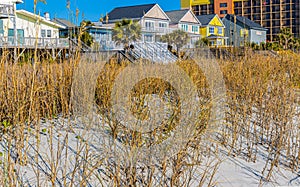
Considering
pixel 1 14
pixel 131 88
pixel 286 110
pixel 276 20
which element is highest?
pixel 276 20

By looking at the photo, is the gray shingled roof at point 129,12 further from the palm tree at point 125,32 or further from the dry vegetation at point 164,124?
the dry vegetation at point 164,124

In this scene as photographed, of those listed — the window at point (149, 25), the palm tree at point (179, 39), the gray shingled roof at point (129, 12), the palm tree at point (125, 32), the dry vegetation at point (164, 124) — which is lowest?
the dry vegetation at point (164, 124)

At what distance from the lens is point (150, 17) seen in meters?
30.0

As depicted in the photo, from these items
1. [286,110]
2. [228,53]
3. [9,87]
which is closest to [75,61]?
[9,87]

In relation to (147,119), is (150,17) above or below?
above

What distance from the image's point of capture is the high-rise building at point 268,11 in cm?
4644

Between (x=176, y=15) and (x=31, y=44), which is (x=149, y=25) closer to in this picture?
(x=176, y=15)

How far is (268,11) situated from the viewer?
1918 inches

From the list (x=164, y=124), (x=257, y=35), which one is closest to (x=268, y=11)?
(x=257, y=35)

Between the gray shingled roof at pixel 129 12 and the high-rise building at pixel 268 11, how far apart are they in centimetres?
1903

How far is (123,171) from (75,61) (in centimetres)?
179

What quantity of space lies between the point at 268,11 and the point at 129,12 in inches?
1020

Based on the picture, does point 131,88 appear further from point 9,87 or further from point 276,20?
point 276,20

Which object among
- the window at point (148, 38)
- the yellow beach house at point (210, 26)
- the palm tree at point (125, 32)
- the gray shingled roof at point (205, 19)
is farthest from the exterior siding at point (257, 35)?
the palm tree at point (125, 32)
